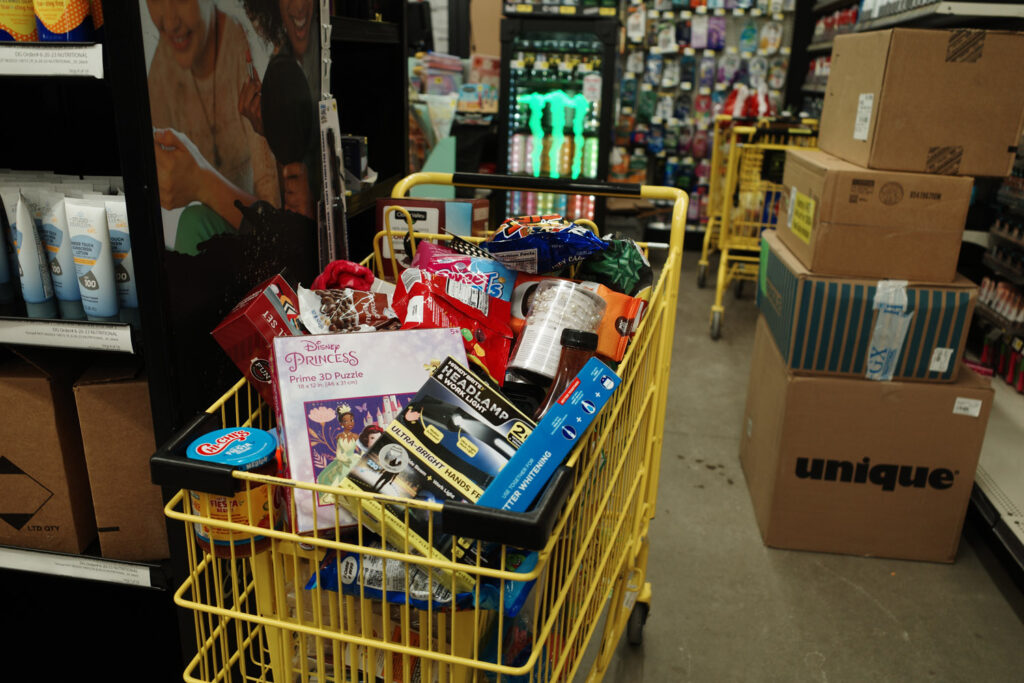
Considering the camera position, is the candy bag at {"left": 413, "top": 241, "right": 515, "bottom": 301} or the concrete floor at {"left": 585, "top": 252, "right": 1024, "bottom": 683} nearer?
the candy bag at {"left": 413, "top": 241, "right": 515, "bottom": 301}

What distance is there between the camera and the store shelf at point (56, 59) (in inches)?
40.3

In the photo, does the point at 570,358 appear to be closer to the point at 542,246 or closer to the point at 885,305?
the point at 542,246

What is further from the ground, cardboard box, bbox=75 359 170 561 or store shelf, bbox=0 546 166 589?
cardboard box, bbox=75 359 170 561

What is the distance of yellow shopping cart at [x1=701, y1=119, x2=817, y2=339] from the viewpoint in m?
4.09

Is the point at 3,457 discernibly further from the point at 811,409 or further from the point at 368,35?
the point at 811,409

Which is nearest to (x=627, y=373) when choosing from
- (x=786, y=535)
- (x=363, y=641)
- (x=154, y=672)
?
(x=363, y=641)

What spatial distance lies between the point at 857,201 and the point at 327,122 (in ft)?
4.99

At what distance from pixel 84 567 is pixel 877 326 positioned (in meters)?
2.12

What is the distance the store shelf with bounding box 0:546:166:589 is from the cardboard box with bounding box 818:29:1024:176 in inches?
83.4

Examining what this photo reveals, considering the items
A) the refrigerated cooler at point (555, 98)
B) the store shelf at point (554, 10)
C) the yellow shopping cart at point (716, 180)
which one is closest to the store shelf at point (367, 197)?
the refrigerated cooler at point (555, 98)

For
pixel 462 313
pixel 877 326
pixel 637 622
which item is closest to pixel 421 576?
pixel 462 313

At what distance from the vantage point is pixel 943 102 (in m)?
2.11

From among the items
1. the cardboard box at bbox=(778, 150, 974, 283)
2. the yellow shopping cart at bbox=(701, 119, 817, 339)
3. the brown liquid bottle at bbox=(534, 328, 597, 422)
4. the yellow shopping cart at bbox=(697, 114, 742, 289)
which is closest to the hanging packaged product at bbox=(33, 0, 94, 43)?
the brown liquid bottle at bbox=(534, 328, 597, 422)

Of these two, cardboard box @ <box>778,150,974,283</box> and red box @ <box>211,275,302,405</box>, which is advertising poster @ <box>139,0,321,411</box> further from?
cardboard box @ <box>778,150,974,283</box>
